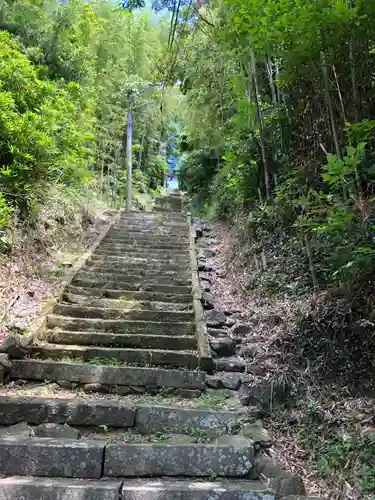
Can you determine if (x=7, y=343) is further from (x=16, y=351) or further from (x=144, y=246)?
(x=144, y=246)

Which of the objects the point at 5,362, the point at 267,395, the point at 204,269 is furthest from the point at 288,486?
the point at 204,269

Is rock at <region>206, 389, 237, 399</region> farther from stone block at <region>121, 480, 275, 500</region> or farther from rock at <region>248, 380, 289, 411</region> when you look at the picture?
stone block at <region>121, 480, 275, 500</region>

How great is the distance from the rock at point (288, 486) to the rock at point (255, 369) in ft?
3.97

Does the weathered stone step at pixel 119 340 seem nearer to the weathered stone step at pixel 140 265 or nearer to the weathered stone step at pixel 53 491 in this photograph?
the weathered stone step at pixel 53 491

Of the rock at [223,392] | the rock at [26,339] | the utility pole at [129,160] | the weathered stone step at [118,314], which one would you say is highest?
the utility pole at [129,160]

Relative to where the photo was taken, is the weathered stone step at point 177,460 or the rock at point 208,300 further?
the rock at point 208,300

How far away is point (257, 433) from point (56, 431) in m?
1.48

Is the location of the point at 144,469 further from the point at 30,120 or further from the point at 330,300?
the point at 30,120

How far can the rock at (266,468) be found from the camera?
8.26 feet

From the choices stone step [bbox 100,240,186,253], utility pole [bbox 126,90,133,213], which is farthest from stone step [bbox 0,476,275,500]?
utility pole [bbox 126,90,133,213]

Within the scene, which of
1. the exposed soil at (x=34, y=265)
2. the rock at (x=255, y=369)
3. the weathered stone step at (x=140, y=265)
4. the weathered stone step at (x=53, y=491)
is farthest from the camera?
the weathered stone step at (x=140, y=265)

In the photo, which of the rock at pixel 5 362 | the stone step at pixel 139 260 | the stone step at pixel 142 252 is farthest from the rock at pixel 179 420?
the stone step at pixel 142 252

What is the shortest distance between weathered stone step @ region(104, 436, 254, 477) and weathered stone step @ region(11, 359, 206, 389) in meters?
0.89

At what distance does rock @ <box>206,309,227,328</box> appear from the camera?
469 centimetres
